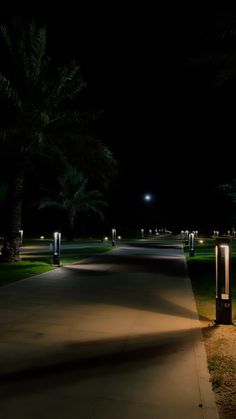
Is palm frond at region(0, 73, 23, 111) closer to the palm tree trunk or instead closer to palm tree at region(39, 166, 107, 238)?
Answer: the palm tree trunk

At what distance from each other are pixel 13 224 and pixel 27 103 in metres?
6.23

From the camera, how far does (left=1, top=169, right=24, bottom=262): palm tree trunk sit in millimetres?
21609

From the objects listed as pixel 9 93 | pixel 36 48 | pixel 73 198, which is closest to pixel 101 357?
pixel 9 93

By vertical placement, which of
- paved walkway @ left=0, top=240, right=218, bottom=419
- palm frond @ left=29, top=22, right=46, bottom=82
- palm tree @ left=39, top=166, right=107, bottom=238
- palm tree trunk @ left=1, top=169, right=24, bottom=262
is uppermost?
palm frond @ left=29, top=22, right=46, bottom=82

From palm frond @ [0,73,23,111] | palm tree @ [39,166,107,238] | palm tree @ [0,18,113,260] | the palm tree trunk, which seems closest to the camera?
palm frond @ [0,73,23,111]

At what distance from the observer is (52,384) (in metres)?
5.09

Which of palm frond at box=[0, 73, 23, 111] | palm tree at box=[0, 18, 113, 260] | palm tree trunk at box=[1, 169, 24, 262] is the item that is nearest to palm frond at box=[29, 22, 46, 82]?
palm tree at box=[0, 18, 113, 260]

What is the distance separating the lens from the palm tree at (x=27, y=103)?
65.4 ft

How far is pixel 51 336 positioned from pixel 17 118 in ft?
48.8

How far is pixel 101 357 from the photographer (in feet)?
20.2

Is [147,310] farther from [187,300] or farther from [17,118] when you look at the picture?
[17,118]

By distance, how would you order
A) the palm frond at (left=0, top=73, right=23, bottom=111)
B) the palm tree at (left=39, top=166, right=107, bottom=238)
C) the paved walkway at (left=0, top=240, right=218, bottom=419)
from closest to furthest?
the paved walkway at (left=0, top=240, right=218, bottom=419)
the palm frond at (left=0, top=73, right=23, bottom=111)
the palm tree at (left=39, top=166, right=107, bottom=238)

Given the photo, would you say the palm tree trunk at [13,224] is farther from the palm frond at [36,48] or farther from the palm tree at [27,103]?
the palm frond at [36,48]

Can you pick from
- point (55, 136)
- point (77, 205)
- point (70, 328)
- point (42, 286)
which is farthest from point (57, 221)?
point (70, 328)
